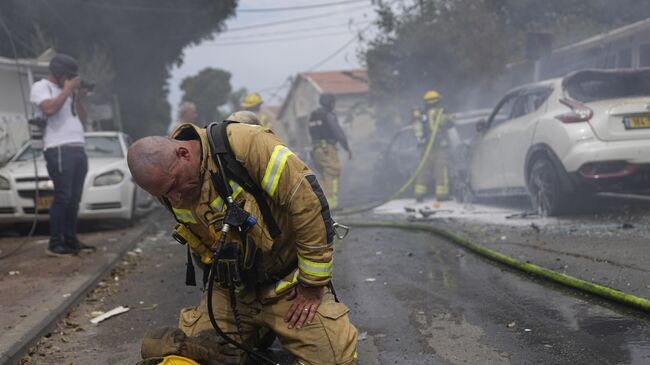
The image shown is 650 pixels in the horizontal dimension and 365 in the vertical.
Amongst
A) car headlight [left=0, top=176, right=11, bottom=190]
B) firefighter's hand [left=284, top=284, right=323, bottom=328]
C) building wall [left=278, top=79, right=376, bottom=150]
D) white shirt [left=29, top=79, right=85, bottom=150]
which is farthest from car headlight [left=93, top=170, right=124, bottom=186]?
building wall [left=278, top=79, right=376, bottom=150]

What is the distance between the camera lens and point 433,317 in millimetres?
3959

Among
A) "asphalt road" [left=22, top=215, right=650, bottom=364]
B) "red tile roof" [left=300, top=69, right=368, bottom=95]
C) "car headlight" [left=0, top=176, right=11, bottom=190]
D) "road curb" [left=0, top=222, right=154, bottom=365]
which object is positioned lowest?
"asphalt road" [left=22, top=215, right=650, bottom=364]

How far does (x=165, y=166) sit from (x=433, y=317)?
2145 mm

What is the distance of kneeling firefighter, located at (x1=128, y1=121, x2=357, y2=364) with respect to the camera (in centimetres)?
259

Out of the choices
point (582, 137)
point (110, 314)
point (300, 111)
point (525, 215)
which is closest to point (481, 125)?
point (525, 215)

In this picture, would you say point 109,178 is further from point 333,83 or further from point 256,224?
point 333,83

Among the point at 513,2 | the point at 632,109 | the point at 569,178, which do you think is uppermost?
the point at 513,2

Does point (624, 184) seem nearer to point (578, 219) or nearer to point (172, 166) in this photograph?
point (578, 219)

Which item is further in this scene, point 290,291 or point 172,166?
point 290,291

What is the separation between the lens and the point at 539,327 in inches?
141

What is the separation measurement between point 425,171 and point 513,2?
13.3 meters

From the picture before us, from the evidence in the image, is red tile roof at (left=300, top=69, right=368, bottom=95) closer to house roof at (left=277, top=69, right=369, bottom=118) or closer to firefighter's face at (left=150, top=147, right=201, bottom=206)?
house roof at (left=277, top=69, right=369, bottom=118)

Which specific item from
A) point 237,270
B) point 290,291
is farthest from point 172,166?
point 290,291

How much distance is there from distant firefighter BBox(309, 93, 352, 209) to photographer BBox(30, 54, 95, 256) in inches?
173
